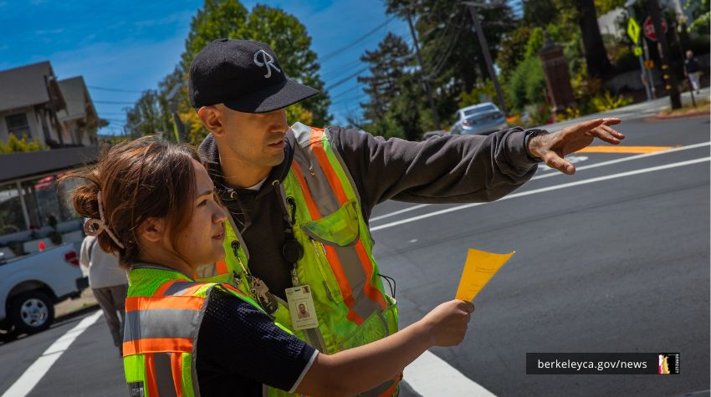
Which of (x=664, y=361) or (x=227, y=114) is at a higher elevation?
(x=227, y=114)

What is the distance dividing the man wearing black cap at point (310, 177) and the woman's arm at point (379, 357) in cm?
49

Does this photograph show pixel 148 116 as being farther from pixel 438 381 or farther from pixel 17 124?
pixel 438 381

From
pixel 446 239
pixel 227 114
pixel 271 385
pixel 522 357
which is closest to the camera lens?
pixel 271 385

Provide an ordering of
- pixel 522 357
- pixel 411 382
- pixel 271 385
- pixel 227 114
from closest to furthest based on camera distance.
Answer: pixel 271 385 → pixel 227 114 → pixel 411 382 → pixel 522 357

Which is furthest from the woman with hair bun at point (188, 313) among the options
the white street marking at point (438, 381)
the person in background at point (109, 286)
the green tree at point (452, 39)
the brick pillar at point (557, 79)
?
the green tree at point (452, 39)

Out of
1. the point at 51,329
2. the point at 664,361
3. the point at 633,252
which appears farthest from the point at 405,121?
the point at 664,361

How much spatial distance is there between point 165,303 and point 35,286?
13617mm

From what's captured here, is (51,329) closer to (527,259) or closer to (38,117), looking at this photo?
(527,259)

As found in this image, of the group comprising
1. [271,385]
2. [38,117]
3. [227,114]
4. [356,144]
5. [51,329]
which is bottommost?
[51,329]

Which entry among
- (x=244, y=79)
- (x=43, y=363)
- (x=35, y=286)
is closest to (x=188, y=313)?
(x=244, y=79)

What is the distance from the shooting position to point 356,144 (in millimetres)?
2838

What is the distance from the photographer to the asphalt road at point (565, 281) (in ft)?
19.0

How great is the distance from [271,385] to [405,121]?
65193mm

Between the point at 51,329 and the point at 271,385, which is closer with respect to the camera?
the point at 271,385
